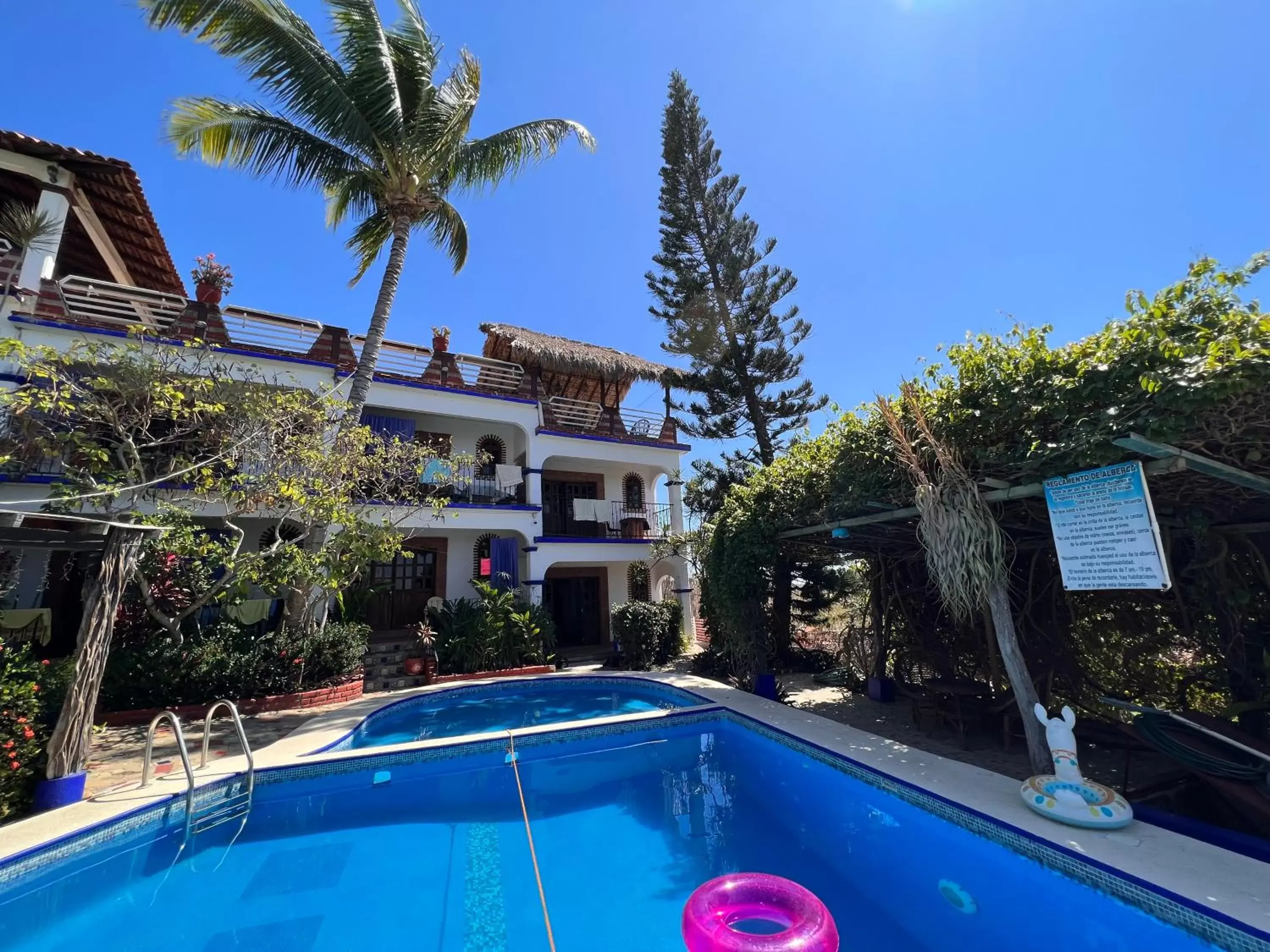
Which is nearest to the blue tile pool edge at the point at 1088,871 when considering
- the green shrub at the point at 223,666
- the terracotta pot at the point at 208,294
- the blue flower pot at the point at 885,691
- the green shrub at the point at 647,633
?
the blue flower pot at the point at 885,691

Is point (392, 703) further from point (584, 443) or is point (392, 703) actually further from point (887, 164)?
point (887, 164)

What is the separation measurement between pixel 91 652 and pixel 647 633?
8.91m

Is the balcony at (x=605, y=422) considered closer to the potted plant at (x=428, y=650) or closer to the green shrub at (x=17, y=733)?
the potted plant at (x=428, y=650)

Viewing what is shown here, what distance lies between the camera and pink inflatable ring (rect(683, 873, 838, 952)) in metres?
1.95

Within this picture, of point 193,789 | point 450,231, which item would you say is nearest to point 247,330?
point 450,231

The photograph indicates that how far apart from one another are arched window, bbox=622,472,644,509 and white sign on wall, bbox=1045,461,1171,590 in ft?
40.5

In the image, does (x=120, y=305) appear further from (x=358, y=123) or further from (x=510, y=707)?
(x=510, y=707)

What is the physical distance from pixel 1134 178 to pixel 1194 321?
4.92m

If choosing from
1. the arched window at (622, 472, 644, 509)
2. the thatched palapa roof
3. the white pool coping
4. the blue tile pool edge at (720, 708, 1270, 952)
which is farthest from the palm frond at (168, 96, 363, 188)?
the blue tile pool edge at (720, 708, 1270, 952)

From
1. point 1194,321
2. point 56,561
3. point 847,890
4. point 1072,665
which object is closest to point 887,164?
point 1194,321

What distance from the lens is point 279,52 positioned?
8312mm

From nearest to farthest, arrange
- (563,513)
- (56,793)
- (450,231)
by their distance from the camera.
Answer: (56,793) → (450,231) → (563,513)

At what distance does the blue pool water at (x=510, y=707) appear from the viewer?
771 centimetres

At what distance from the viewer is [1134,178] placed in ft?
22.9
